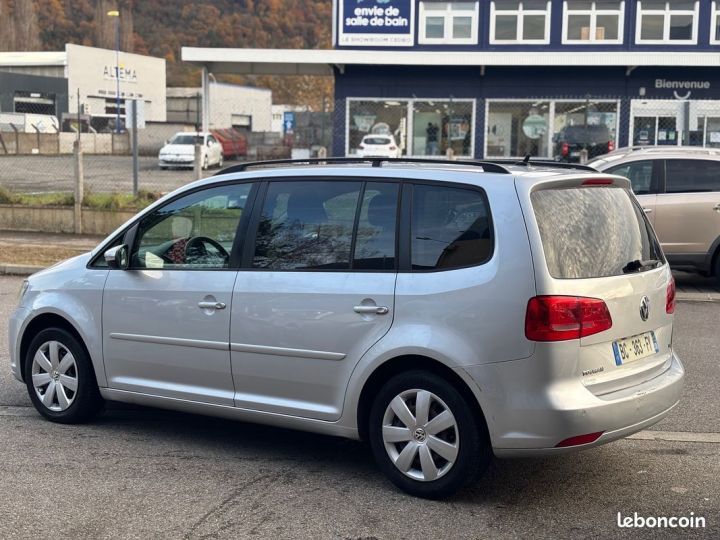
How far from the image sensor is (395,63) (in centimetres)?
2891

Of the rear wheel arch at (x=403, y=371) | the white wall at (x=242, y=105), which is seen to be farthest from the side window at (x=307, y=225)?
the white wall at (x=242, y=105)

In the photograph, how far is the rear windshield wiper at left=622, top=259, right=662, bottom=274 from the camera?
4734mm

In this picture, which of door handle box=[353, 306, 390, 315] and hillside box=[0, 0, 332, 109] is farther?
hillside box=[0, 0, 332, 109]

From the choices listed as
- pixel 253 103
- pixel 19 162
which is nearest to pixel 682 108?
pixel 19 162

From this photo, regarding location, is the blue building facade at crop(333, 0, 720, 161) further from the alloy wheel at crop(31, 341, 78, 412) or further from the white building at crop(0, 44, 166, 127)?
the white building at crop(0, 44, 166, 127)

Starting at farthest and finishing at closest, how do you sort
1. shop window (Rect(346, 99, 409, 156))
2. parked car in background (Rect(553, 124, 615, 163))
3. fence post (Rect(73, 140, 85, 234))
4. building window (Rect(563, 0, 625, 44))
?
1. building window (Rect(563, 0, 625, 44))
2. shop window (Rect(346, 99, 409, 156))
3. parked car in background (Rect(553, 124, 615, 163))
4. fence post (Rect(73, 140, 85, 234))

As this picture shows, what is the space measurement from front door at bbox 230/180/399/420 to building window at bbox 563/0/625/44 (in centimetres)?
2707

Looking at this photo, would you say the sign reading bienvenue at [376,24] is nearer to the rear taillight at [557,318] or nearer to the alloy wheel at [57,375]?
the alloy wheel at [57,375]

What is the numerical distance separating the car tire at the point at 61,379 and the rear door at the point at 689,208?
8.22m

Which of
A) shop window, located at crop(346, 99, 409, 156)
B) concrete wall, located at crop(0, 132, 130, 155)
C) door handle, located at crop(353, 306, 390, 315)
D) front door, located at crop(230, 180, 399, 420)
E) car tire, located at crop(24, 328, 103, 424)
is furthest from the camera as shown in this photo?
concrete wall, located at crop(0, 132, 130, 155)

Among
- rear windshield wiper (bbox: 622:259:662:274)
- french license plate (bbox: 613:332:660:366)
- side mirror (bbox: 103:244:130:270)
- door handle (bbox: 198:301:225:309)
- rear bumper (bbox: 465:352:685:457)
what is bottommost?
rear bumper (bbox: 465:352:685:457)

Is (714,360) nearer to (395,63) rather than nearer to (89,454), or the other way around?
(89,454)

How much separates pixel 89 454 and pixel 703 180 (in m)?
9.11

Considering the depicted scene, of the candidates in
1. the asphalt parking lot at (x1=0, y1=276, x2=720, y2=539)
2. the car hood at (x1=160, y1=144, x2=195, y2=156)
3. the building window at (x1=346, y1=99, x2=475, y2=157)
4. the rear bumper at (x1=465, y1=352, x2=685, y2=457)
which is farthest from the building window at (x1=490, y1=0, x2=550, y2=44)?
the rear bumper at (x1=465, y1=352, x2=685, y2=457)
